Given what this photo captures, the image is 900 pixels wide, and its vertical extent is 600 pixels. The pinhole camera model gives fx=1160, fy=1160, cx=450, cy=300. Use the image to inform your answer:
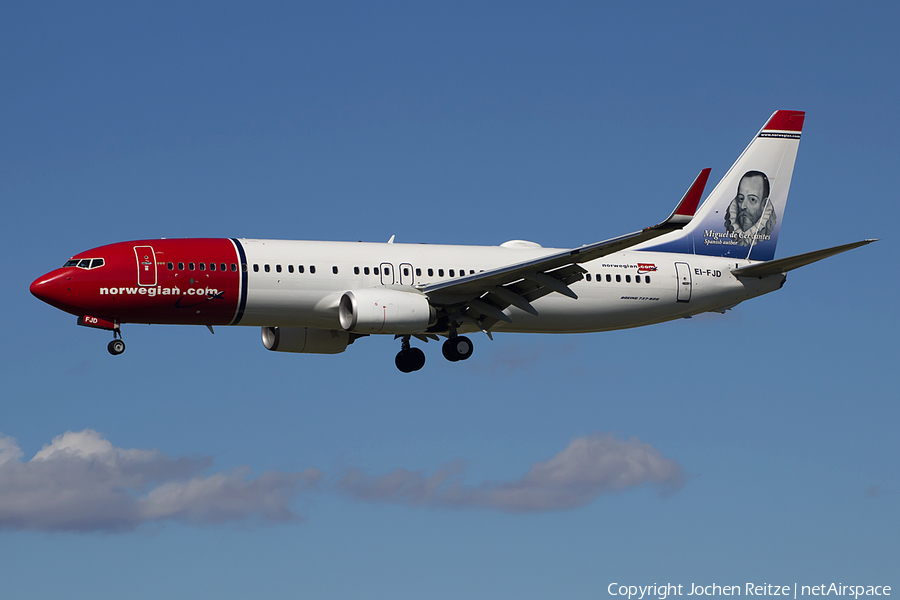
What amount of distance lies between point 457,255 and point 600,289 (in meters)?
6.08

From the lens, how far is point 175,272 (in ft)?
133

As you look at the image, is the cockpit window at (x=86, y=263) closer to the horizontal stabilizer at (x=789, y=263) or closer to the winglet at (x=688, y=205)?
the winglet at (x=688, y=205)

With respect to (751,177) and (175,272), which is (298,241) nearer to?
(175,272)

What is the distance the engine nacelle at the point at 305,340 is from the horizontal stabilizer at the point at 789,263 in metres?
16.8

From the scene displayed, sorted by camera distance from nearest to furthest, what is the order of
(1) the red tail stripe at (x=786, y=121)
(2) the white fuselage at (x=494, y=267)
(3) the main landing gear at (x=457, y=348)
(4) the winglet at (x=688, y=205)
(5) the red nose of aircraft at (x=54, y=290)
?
1. (4) the winglet at (x=688, y=205)
2. (5) the red nose of aircraft at (x=54, y=290)
3. (2) the white fuselage at (x=494, y=267)
4. (3) the main landing gear at (x=457, y=348)
5. (1) the red tail stripe at (x=786, y=121)

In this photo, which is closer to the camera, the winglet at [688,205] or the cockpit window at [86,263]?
the winglet at [688,205]

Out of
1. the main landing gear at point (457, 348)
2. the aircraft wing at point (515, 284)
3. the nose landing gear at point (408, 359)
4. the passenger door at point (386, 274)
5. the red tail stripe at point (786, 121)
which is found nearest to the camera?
the aircraft wing at point (515, 284)

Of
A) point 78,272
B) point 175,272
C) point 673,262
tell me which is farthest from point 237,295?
point 673,262

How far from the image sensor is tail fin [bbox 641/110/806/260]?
164 ft

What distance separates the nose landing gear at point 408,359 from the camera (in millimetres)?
46938

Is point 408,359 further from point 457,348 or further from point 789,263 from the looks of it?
point 789,263

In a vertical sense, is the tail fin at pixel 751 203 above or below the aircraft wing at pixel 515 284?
above

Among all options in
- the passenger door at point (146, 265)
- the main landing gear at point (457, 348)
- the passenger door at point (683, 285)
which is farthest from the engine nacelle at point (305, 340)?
the passenger door at point (683, 285)

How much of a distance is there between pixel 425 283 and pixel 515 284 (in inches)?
138
